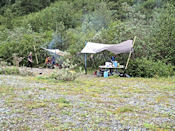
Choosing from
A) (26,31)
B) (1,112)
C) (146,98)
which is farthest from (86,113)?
(26,31)

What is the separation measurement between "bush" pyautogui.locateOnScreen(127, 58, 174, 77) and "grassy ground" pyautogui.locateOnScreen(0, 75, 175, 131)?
10.2 feet

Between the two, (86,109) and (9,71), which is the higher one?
(9,71)

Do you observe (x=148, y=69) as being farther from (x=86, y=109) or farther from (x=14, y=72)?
(x=14, y=72)

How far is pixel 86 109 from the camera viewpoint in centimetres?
445

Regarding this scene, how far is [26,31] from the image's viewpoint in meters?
18.5

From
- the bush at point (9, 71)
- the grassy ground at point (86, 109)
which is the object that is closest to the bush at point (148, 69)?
the grassy ground at point (86, 109)

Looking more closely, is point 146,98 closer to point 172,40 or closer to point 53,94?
point 53,94

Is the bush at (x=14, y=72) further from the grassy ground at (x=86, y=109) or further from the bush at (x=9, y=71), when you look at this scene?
the grassy ground at (x=86, y=109)

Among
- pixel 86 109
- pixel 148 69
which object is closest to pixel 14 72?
pixel 148 69

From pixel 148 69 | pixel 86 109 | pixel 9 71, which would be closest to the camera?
pixel 86 109

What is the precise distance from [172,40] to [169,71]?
1.95 metres

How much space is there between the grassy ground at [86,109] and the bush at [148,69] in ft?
10.2

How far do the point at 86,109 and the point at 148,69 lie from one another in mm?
5830

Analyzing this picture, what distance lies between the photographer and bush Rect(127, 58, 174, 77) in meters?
9.62
